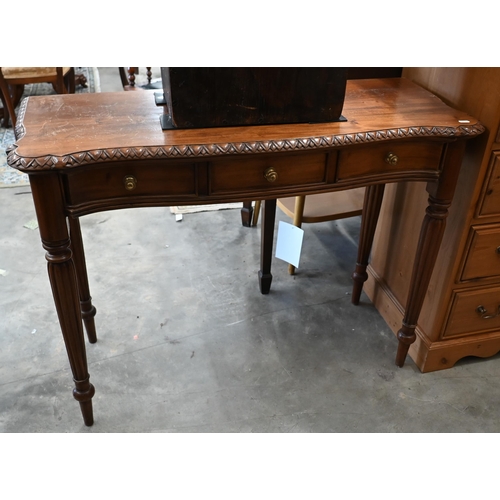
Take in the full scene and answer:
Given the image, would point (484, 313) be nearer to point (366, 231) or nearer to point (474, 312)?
point (474, 312)

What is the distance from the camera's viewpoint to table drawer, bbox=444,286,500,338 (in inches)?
61.4

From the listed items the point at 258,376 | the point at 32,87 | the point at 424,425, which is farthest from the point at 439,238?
the point at 32,87

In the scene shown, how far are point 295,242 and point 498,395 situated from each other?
31.6 inches

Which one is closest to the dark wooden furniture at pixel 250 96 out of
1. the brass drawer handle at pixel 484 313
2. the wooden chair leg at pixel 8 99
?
the brass drawer handle at pixel 484 313

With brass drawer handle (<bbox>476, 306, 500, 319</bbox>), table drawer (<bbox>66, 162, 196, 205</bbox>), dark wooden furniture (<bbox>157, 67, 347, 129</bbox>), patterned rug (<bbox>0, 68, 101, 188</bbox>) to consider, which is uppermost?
dark wooden furniture (<bbox>157, 67, 347, 129</bbox>)

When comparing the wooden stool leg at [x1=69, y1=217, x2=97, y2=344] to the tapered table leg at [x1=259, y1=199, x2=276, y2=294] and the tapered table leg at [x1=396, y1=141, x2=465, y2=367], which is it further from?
the tapered table leg at [x1=396, y1=141, x2=465, y2=367]

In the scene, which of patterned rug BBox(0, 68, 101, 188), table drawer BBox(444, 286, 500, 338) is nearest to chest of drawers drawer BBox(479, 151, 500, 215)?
table drawer BBox(444, 286, 500, 338)

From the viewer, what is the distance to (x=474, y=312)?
5.25 ft

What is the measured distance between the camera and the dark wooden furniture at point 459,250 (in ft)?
4.30

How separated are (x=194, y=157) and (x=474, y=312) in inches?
40.8

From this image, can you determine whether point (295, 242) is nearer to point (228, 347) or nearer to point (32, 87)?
point (228, 347)

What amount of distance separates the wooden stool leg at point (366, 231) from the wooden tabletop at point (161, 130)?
40 centimetres

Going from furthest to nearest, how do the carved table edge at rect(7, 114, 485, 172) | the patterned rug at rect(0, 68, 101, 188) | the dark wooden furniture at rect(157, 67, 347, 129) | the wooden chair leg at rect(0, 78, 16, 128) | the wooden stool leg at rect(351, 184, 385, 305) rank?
the wooden chair leg at rect(0, 78, 16, 128) → the patterned rug at rect(0, 68, 101, 188) → the wooden stool leg at rect(351, 184, 385, 305) → the dark wooden furniture at rect(157, 67, 347, 129) → the carved table edge at rect(7, 114, 485, 172)

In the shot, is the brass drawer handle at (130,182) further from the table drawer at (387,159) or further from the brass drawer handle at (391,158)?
the brass drawer handle at (391,158)
